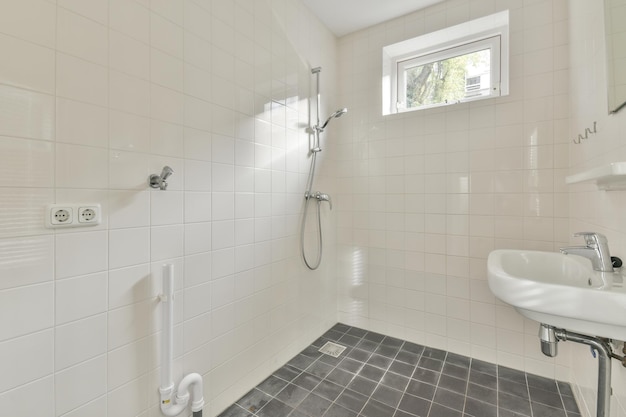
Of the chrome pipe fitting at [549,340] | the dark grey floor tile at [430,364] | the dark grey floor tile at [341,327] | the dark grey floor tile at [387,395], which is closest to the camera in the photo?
the chrome pipe fitting at [549,340]

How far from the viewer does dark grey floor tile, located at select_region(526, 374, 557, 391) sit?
5.59ft

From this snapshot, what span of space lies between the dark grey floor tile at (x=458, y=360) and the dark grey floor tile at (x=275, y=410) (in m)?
1.18

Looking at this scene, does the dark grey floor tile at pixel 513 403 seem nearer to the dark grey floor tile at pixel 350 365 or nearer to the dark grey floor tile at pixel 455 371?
the dark grey floor tile at pixel 455 371

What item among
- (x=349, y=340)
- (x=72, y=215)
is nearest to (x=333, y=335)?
(x=349, y=340)

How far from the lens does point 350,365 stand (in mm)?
1935

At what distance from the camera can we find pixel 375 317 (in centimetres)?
244

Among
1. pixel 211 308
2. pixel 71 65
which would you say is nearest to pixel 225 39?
pixel 71 65

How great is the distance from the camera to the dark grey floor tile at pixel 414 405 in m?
1.51

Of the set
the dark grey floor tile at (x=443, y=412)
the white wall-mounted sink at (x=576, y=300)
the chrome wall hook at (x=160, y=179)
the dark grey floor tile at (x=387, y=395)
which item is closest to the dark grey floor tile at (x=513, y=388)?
the dark grey floor tile at (x=443, y=412)

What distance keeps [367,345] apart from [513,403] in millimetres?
938

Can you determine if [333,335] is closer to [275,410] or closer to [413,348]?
[413,348]

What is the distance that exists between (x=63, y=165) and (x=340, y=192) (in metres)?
1.97

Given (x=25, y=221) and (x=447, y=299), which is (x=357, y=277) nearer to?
(x=447, y=299)

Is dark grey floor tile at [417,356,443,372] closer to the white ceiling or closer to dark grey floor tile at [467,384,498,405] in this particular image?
dark grey floor tile at [467,384,498,405]
